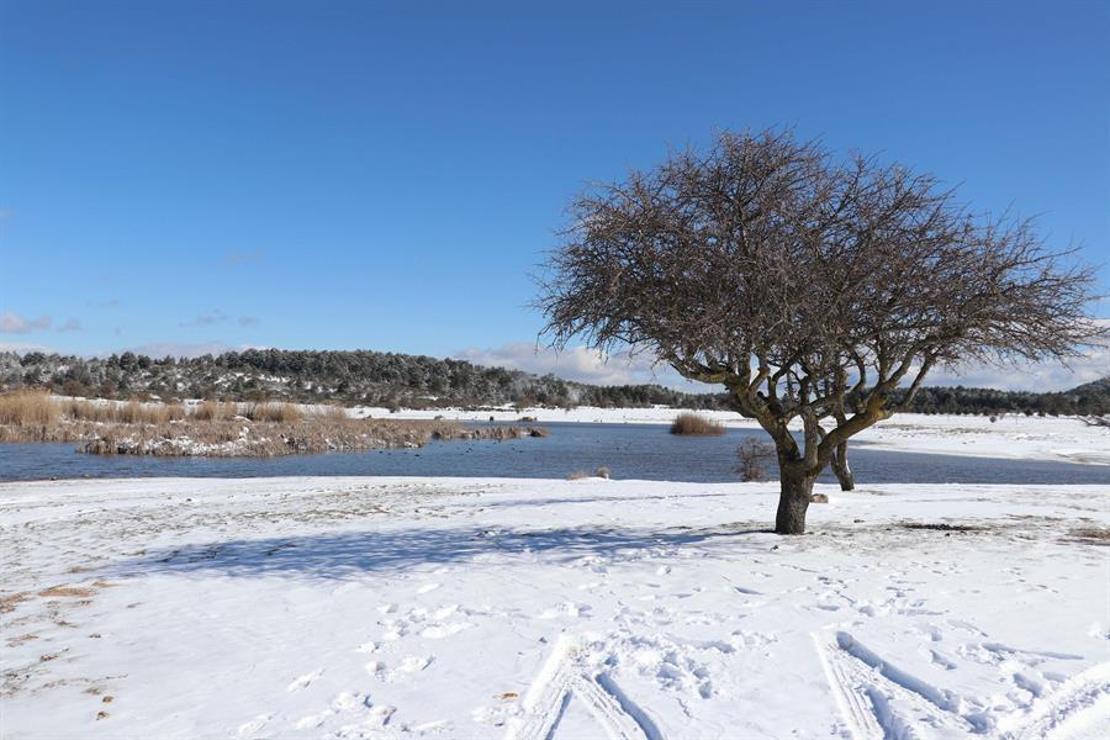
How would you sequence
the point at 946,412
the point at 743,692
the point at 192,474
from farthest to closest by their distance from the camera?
the point at 946,412, the point at 192,474, the point at 743,692

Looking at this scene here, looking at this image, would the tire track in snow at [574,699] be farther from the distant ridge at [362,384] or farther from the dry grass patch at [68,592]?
the distant ridge at [362,384]

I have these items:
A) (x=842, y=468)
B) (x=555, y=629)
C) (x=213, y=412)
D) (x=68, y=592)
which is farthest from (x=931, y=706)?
(x=213, y=412)

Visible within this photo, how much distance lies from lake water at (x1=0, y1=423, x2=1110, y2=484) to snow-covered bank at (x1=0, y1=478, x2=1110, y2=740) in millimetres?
14635

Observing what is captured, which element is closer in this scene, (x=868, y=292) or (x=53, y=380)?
(x=868, y=292)

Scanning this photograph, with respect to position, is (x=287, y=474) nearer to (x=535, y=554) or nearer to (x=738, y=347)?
(x=535, y=554)

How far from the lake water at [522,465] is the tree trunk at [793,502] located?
44.6 feet

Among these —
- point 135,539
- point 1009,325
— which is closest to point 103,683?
point 135,539

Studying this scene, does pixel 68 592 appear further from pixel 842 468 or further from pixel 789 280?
pixel 842 468

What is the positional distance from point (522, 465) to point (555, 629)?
82.5ft

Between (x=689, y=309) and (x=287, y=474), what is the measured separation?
2133 cm

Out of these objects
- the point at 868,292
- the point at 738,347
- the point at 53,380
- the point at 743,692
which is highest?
the point at 53,380

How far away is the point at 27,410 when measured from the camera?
3806cm

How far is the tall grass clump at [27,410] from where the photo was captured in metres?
37.9

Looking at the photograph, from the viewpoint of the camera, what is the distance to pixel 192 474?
2608cm
